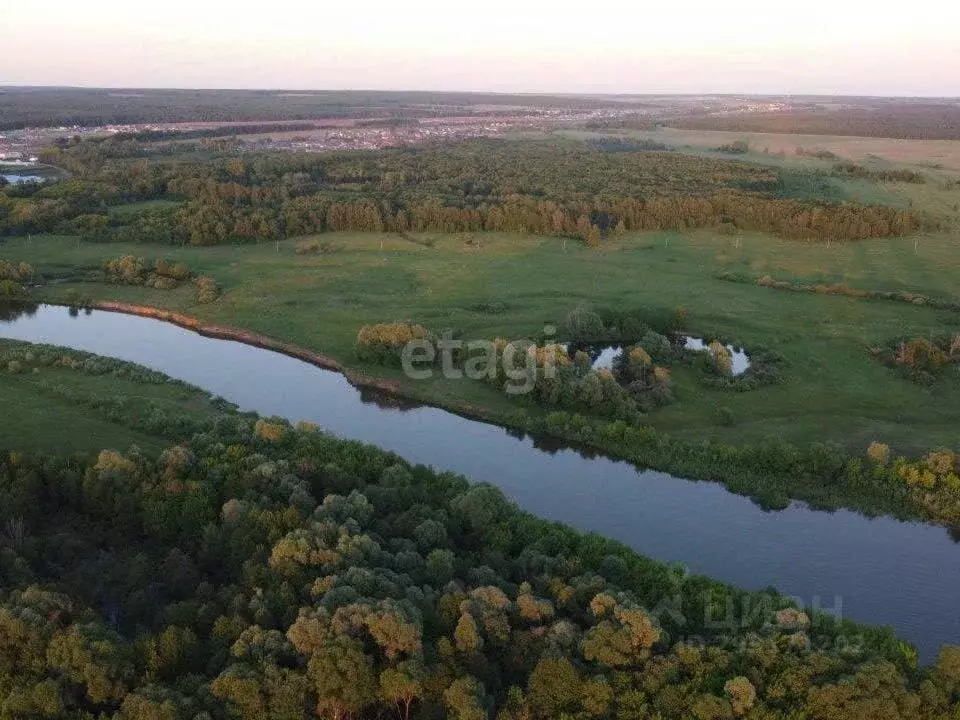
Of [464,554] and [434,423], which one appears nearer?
[464,554]

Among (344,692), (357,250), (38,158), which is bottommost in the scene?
(344,692)

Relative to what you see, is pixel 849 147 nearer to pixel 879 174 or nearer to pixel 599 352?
pixel 879 174

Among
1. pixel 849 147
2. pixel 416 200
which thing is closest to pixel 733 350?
pixel 416 200

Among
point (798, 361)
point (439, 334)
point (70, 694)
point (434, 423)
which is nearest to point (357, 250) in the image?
point (439, 334)

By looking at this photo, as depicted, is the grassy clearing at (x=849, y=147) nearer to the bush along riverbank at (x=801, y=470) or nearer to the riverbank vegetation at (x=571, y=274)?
the riverbank vegetation at (x=571, y=274)

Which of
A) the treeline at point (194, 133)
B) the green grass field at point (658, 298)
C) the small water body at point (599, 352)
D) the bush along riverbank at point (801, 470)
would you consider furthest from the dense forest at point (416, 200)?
the bush along riverbank at point (801, 470)

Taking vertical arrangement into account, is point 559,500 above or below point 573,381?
below

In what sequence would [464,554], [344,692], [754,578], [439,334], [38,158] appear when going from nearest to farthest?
[344,692] → [464,554] → [754,578] → [439,334] → [38,158]

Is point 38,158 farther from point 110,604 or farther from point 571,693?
point 571,693
